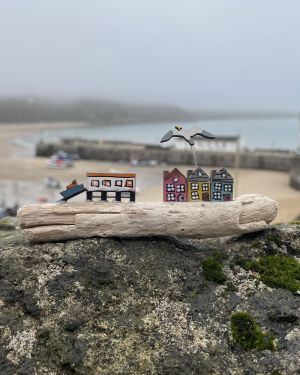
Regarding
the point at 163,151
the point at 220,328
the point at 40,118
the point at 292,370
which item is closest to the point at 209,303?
the point at 220,328

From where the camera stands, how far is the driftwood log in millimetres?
8938

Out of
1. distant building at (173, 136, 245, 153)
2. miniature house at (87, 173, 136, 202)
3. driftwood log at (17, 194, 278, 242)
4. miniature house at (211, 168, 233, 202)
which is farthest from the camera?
distant building at (173, 136, 245, 153)

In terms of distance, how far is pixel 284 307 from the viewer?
792cm

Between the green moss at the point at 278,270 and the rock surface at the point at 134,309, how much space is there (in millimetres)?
157

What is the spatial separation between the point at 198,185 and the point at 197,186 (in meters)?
0.03

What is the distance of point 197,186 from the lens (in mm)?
9367

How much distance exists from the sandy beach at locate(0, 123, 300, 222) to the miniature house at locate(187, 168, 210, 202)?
49.5 feet

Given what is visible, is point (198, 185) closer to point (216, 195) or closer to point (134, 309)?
point (216, 195)

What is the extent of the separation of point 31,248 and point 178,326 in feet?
10.7

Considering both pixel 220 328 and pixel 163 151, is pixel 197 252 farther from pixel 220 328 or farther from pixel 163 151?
pixel 163 151

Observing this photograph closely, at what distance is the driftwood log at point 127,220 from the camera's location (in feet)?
29.3

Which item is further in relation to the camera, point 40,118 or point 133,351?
point 40,118

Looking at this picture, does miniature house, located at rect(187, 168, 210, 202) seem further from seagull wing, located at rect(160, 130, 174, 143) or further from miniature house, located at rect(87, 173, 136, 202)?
miniature house, located at rect(87, 173, 136, 202)

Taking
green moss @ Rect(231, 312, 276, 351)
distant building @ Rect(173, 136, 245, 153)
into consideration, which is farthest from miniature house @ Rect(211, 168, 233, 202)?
distant building @ Rect(173, 136, 245, 153)
